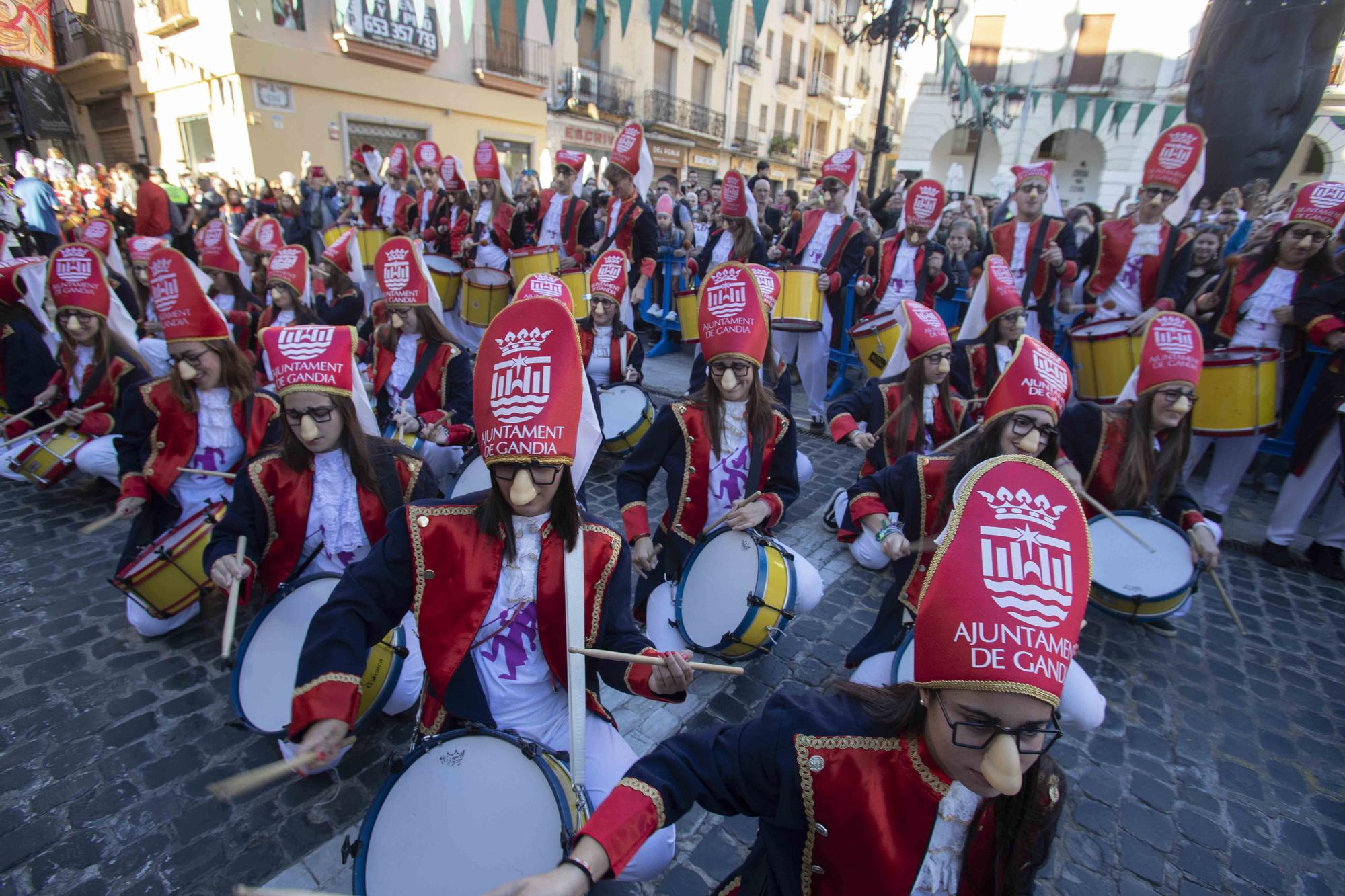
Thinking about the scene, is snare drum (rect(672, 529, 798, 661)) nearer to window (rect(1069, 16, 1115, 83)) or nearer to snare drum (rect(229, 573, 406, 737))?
snare drum (rect(229, 573, 406, 737))

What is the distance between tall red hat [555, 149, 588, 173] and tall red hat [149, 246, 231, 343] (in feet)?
20.6

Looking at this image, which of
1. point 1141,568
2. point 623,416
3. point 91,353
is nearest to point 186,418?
point 91,353

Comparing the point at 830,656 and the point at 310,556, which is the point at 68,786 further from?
the point at 830,656

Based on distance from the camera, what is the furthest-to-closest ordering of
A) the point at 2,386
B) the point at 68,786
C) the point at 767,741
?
the point at 2,386 < the point at 68,786 < the point at 767,741

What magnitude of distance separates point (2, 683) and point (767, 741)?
4322 mm

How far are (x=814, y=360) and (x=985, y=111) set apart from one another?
13666 mm

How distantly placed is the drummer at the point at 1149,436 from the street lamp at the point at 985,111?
11295mm

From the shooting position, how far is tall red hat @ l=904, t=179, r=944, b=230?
719 cm

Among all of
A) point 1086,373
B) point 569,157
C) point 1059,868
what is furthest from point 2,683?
point 569,157

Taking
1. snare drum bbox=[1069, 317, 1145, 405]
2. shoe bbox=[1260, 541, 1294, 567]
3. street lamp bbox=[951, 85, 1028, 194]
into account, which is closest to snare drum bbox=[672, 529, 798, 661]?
snare drum bbox=[1069, 317, 1145, 405]

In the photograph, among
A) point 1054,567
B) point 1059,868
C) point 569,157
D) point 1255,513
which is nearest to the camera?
point 1054,567

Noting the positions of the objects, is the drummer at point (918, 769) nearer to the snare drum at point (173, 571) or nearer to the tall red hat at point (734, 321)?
the tall red hat at point (734, 321)

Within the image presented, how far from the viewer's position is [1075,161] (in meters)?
30.7

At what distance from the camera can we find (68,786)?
2865mm
